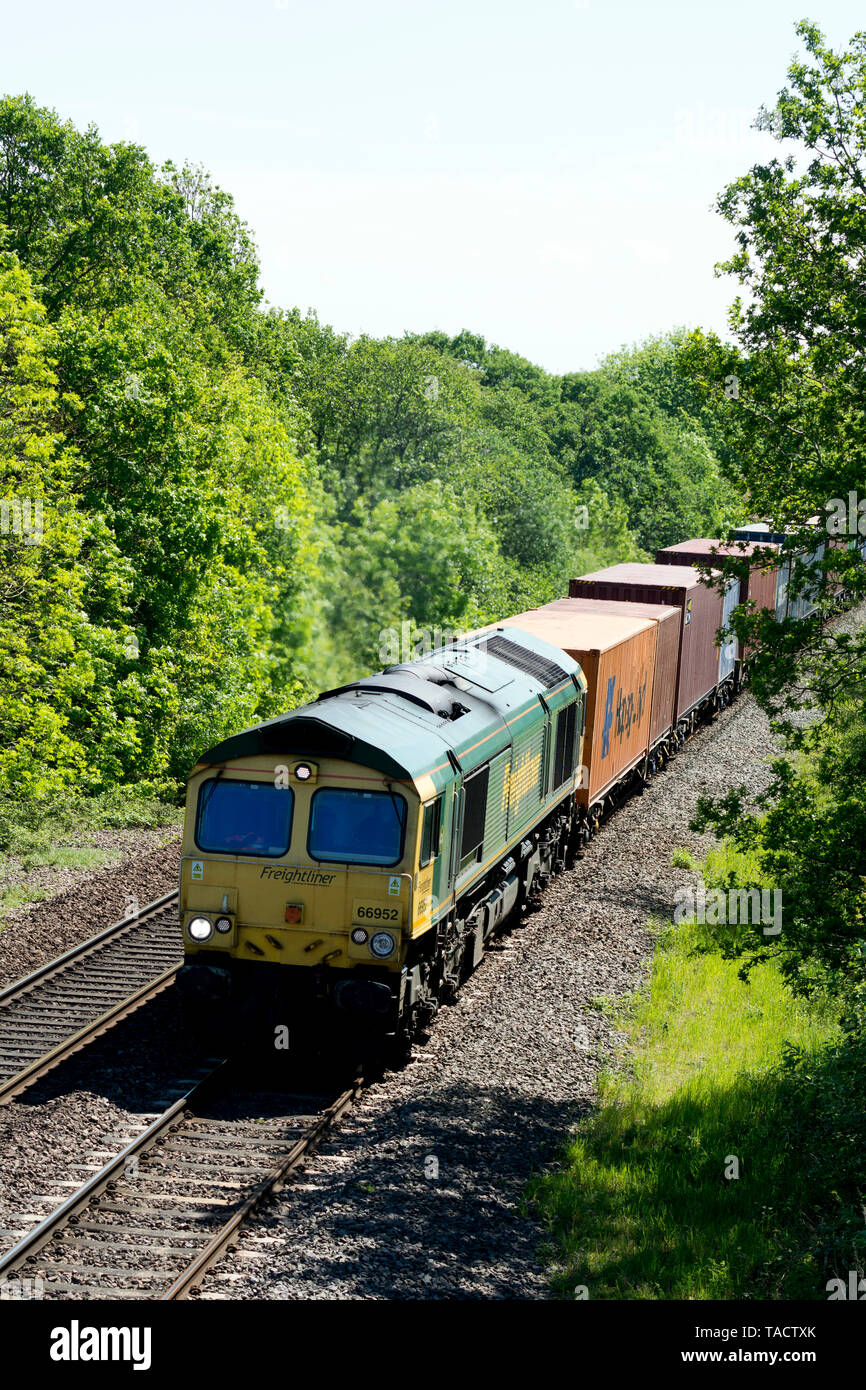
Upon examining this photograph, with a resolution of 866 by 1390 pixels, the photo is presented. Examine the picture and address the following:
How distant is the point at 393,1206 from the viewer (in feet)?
33.8

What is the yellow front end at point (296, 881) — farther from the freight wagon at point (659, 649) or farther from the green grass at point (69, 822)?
the freight wagon at point (659, 649)

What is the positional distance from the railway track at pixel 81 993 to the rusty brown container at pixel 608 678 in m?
7.98

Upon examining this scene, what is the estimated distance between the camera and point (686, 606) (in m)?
28.5

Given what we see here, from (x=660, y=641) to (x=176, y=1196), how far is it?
714 inches

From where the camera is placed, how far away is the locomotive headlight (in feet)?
40.0

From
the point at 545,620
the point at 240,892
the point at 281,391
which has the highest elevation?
the point at 281,391

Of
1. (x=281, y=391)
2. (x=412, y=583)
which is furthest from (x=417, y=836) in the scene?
(x=281, y=391)

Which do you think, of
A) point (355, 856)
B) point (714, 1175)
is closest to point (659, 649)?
point (355, 856)

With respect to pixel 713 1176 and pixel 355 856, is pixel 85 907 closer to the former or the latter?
pixel 355 856

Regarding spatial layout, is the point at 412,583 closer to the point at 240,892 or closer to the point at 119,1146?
the point at 240,892

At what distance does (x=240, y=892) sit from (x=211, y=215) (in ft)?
148

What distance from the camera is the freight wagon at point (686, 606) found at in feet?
93.3

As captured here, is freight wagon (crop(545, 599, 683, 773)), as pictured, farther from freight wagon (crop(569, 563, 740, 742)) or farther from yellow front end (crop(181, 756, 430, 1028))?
yellow front end (crop(181, 756, 430, 1028))

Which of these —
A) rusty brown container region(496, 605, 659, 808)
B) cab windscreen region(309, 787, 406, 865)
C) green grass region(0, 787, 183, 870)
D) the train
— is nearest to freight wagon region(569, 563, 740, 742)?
rusty brown container region(496, 605, 659, 808)
